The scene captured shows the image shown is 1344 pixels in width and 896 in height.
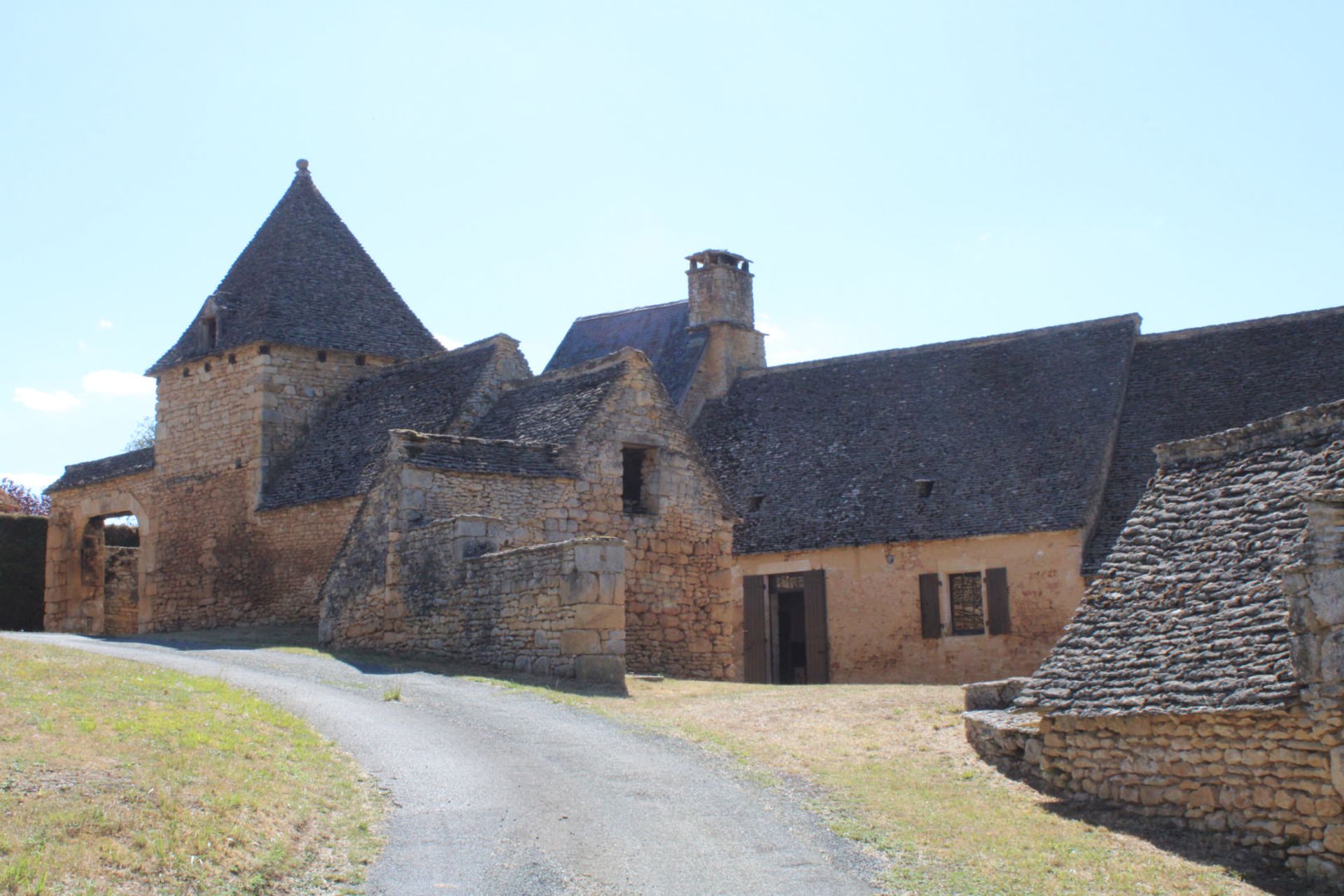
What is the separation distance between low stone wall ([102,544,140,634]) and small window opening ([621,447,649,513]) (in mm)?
12505

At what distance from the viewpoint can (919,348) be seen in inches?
1130

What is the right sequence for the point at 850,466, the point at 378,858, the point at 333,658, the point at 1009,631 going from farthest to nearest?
1. the point at 850,466
2. the point at 1009,631
3. the point at 333,658
4. the point at 378,858

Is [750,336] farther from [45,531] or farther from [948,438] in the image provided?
[45,531]

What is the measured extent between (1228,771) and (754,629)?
15.5 m

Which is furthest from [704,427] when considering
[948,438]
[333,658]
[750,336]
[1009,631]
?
[333,658]

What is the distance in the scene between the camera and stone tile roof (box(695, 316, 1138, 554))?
23.6 m

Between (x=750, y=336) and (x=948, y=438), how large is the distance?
7.27 m

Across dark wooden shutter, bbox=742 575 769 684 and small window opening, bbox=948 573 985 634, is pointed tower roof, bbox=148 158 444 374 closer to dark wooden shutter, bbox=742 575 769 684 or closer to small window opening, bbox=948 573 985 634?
dark wooden shutter, bbox=742 575 769 684

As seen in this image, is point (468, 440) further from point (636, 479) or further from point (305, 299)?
point (305, 299)

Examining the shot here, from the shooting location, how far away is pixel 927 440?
84.9 feet

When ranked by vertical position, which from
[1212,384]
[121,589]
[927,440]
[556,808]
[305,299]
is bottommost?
[556,808]

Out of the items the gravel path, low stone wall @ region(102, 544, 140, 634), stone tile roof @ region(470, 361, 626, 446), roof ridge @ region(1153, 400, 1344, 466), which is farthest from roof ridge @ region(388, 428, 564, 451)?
low stone wall @ region(102, 544, 140, 634)

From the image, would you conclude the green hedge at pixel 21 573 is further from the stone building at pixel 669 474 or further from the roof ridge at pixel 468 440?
the roof ridge at pixel 468 440

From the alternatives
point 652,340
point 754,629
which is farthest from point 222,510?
point 652,340
